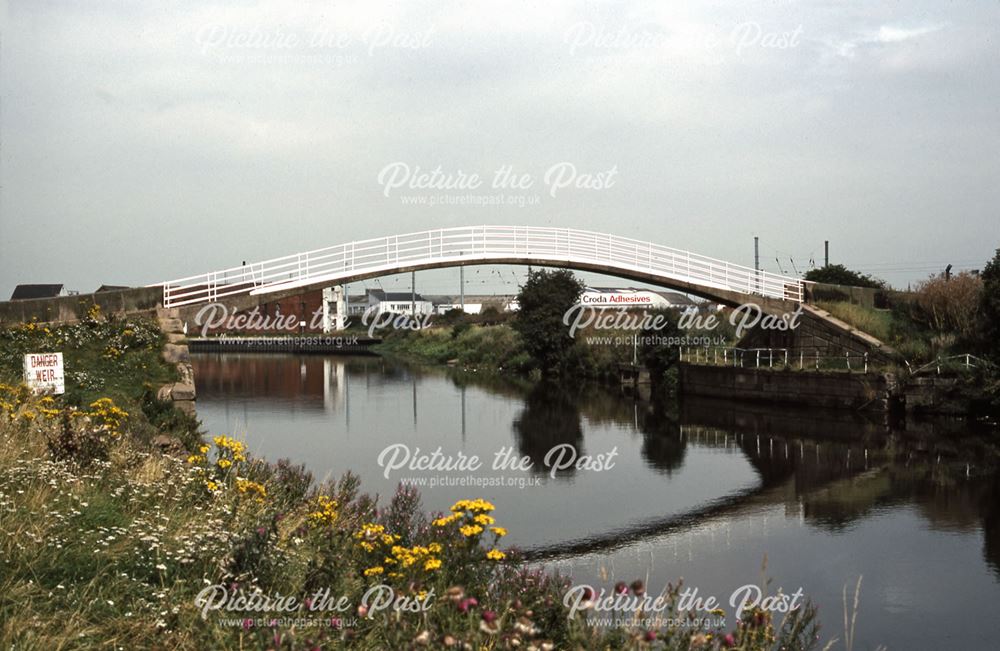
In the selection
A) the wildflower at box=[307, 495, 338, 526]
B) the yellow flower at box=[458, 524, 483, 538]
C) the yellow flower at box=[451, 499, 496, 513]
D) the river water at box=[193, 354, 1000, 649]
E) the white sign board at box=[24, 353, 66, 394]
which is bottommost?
the river water at box=[193, 354, 1000, 649]

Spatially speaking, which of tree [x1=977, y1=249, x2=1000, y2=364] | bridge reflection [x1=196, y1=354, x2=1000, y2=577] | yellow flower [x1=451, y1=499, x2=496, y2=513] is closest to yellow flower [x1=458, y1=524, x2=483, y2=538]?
yellow flower [x1=451, y1=499, x2=496, y2=513]

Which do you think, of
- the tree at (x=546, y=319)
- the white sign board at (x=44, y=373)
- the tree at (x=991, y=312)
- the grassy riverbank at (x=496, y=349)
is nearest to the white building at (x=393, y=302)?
the grassy riverbank at (x=496, y=349)

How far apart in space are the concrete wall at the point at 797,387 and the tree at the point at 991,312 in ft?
8.49

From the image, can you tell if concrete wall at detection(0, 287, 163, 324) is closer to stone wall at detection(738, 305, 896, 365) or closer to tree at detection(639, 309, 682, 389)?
stone wall at detection(738, 305, 896, 365)

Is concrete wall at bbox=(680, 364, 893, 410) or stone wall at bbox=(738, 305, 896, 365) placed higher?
stone wall at bbox=(738, 305, 896, 365)

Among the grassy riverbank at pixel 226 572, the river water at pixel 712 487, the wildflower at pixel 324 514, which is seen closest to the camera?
the grassy riverbank at pixel 226 572

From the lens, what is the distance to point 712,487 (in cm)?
1716

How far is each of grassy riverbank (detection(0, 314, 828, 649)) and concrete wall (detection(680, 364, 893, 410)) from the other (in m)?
19.0

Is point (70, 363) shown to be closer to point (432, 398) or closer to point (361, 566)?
point (361, 566)

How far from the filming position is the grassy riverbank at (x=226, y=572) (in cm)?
498

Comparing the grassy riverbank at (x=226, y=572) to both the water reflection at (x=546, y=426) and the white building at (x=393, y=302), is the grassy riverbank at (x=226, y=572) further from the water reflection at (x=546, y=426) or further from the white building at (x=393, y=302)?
the white building at (x=393, y=302)

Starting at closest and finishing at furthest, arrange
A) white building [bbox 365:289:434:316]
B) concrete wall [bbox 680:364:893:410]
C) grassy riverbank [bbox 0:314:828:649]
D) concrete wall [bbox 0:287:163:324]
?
grassy riverbank [bbox 0:314:828:649] < concrete wall [bbox 0:287:163:324] < concrete wall [bbox 680:364:893:410] < white building [bbox 365:289:434:316]

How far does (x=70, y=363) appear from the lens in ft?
49.6

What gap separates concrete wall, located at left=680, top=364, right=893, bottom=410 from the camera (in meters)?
26.1
